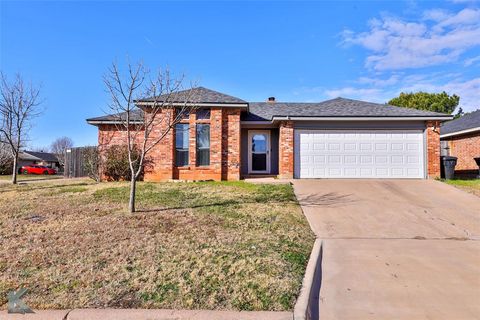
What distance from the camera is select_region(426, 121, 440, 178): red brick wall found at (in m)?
13.0

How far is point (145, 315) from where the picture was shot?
3.09m

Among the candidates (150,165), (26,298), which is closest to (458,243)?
(26,298)

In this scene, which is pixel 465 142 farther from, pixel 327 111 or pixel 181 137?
pixel 181 137

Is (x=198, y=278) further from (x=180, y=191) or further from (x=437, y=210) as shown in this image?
(x=437, y=210)

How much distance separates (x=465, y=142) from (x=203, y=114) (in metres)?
15.1

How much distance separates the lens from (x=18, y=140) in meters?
14.5

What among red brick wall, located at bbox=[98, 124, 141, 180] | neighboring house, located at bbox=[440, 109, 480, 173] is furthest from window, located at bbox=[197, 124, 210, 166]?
neighboring house, located at bbox=[440, 109, 480, 173]

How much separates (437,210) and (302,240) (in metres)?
4.87

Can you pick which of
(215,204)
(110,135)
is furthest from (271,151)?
(110,135)

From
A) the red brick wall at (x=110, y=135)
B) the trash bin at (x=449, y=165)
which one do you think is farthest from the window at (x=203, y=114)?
the trash bin at (x=449, y=165)

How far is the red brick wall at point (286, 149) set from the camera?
13.2 metres

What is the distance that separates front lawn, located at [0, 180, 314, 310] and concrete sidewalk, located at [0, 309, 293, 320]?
0.12 meters

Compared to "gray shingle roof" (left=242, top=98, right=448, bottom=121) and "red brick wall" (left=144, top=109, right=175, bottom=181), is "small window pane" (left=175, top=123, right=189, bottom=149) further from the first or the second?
"gray shingle roof" (left=242, top=98, right=448, bottom=121)

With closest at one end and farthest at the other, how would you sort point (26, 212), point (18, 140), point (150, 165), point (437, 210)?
point (26, 212) → point (437, 210) → point (150, 165) → point (18, 140)
